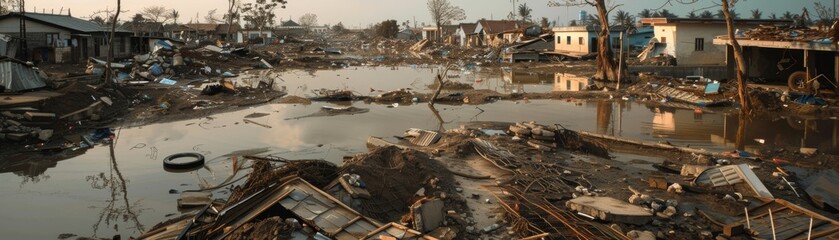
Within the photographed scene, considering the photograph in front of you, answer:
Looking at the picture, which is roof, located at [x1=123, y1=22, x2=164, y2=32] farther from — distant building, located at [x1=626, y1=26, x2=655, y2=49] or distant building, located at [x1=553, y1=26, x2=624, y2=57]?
distant building, located at [x1=626, y1=26, x2=655, y2=49]

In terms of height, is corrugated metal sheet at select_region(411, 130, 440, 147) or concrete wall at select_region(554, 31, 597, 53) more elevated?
concrete wall at select_region(554, 31, 597, 53)

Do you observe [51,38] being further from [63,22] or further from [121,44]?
[121,44]

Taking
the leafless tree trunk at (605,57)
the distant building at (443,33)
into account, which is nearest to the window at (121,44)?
the leafless tree trunk at (605,57)

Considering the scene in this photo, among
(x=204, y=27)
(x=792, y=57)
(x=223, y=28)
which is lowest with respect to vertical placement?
(x=792, y=57)

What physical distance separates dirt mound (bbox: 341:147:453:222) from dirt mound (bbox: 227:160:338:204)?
0.27 meters

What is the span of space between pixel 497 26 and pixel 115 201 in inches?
1852

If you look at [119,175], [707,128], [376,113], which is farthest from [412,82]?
[119,175]

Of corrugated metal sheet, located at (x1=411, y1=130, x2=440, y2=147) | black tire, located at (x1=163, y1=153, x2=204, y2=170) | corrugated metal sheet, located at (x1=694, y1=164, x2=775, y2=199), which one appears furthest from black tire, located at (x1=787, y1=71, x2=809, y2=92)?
black tire, located at (x1=163, y1=153, x2=204, y2=170)

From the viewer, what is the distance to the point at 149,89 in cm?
2050

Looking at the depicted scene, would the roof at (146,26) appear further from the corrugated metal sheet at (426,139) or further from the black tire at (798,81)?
the black tire at (798,81)

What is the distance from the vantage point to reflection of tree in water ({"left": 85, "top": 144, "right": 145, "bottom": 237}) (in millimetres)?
7680

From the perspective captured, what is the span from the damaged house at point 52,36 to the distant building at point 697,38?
2643 cm

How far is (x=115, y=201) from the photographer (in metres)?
8.53

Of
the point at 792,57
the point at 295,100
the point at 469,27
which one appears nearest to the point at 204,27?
the point at 469,27
